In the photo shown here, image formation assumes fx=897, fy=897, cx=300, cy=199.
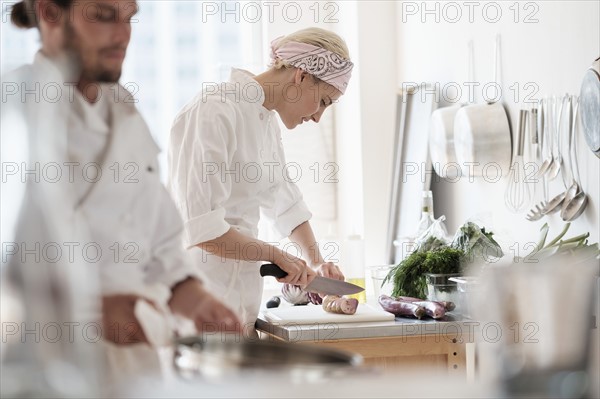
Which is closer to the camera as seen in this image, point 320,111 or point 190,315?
point 190,315

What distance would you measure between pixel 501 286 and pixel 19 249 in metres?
0.39

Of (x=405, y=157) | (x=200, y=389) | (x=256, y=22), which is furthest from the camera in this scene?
(x=256, y=22)

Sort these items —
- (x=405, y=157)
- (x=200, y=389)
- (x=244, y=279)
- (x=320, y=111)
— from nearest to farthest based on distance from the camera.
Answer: (x=200, y=389)
(x=244, y=279)
(x=320, y=111)
(x=405, y=157)

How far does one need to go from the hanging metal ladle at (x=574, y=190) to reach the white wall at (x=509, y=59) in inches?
0.7

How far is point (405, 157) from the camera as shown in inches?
119

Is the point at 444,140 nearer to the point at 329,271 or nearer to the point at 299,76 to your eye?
the point at 329,271

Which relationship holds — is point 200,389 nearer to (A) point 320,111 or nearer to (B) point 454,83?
(A) point 320,111

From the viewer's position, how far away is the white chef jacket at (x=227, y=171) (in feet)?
3.98

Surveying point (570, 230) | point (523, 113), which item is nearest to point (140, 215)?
point (570, 230)

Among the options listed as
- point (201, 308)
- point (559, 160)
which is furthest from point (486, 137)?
point (201, 308)

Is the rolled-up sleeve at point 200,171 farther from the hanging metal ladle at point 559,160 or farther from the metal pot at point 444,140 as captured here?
the metal pot at point 444,140

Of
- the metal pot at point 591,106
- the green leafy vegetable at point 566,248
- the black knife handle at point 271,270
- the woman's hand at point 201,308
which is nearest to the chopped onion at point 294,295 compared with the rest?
the black knife handle at point 271,270

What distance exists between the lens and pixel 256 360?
0.70 meters

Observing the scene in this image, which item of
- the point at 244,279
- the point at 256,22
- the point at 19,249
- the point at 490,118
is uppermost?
the point at 256,22
